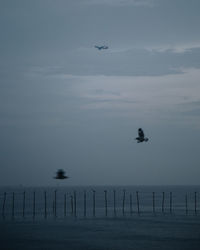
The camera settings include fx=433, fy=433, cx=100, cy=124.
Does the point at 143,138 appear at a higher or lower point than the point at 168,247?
higher

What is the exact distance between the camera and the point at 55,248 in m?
42.2

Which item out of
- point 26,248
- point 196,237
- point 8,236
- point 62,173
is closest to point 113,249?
point 26,248

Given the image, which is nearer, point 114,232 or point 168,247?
point 168,247

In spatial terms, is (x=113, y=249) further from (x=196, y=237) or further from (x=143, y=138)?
(x=143, y=138)

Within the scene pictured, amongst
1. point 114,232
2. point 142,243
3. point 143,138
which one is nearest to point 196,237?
point 142,243

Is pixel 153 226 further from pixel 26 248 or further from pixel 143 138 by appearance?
pixel 143 138

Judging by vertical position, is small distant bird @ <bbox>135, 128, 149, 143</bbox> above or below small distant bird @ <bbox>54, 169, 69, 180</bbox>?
above

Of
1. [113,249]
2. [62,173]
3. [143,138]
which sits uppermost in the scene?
[143,138]

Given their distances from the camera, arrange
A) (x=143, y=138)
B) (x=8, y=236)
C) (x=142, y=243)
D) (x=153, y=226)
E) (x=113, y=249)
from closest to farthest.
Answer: (x=143, y=138) → (x=113, y=249) → (x=142, y=243) → (x=8, y=236) → (x=153, y=226)

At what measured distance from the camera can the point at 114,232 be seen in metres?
53.5

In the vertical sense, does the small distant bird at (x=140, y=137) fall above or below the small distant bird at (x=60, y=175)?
above

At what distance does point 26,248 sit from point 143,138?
1989cm

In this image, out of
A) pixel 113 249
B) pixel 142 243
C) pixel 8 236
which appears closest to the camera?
pixel 113 249

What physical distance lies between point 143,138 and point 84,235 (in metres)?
25.8
